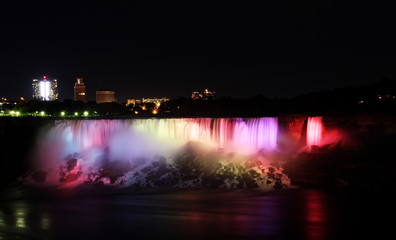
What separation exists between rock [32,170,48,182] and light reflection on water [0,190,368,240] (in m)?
5.02

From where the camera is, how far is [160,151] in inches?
1089

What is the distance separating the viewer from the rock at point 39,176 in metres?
23.4

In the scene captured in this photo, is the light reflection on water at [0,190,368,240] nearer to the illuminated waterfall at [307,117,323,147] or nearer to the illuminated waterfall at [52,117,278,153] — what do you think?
the illuminated waterfall at [307,117,323,147]

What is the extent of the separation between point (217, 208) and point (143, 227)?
389cm

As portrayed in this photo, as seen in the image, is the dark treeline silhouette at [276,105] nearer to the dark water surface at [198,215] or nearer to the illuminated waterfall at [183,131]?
the illuminated waterfall at [183,131]

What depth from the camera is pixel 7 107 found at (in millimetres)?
61750

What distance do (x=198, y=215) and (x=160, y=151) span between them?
12626mm

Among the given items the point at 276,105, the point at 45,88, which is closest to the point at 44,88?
the point at 45,88

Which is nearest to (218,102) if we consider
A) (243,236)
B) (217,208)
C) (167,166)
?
(167,166)

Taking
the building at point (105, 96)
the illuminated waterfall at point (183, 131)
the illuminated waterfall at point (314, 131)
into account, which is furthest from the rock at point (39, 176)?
the building at point (105, 96)

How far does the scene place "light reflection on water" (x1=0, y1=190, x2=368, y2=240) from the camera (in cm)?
1333

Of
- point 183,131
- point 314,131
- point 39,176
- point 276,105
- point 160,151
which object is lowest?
point 39,176

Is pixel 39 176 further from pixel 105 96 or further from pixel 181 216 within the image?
pixel 105 96

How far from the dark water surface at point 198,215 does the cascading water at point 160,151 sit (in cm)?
284
